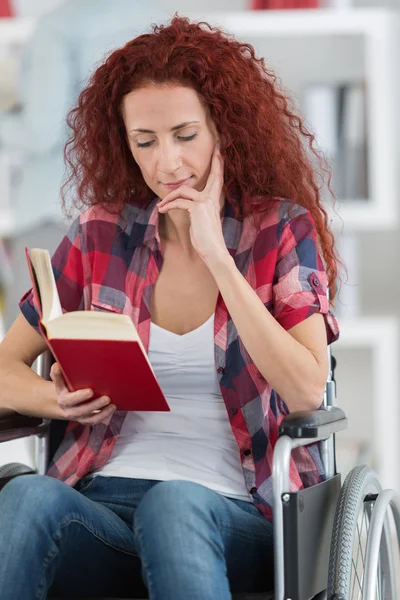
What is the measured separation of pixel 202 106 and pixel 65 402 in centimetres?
51

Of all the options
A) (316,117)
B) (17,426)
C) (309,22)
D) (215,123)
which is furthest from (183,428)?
(309,22)

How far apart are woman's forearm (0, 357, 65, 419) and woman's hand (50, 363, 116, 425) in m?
0.09

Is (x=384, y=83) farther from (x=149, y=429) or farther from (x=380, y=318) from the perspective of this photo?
(x=149, y=429)

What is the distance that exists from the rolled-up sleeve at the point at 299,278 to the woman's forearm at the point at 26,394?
1.19 feet

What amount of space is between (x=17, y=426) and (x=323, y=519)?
487 millimetres

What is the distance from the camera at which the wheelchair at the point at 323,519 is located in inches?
48.4

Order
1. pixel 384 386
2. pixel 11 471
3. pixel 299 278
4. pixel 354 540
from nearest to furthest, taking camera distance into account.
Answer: pixel 354 540
pixel 299 278
pixel 11 471
pixel 384 386

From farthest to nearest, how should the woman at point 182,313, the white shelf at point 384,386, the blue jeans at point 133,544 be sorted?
the white shelf at point 384,386 < the woman at point 182,313 < the blue jeans at point 133,544

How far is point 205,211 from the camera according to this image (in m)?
1.44

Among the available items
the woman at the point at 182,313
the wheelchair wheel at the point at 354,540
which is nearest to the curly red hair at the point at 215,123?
the woman at the point at 182,313

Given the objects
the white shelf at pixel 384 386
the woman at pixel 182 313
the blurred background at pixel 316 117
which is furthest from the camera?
the white shelf at pixel 384 386

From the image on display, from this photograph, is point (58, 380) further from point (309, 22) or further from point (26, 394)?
point (309, 22)

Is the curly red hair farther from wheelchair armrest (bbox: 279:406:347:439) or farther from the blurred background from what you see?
the blurred background

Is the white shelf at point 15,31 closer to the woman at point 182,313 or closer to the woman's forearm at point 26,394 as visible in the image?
the woman at point 182,313
